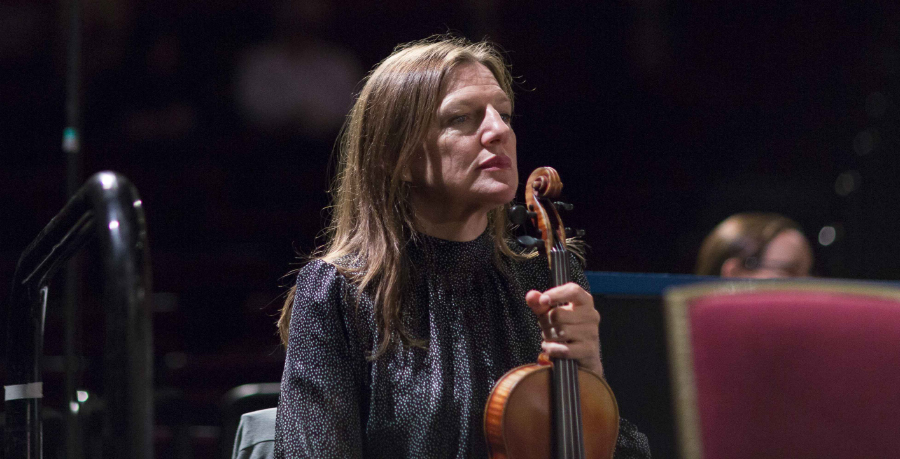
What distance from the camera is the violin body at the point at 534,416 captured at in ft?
4.00

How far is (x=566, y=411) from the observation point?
125 centimetres

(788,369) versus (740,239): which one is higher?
(740,239)

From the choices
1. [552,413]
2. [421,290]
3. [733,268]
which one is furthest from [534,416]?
[733,268]

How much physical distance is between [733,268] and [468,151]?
1.16m

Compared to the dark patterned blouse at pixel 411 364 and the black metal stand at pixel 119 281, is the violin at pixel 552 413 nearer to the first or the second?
the dark patterned blouse at pixel 411 364

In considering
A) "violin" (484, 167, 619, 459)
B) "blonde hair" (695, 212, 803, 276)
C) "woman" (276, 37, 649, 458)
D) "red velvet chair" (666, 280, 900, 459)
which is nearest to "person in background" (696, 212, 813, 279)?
"blonde hair" (695, 212, 803, 276)

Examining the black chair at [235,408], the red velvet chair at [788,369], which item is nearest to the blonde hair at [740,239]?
the black chair at [235,408]

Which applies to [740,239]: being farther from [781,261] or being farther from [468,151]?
[468,151]

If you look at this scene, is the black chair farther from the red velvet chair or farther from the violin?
the red velvet chair

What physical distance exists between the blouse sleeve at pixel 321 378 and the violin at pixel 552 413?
21 cm

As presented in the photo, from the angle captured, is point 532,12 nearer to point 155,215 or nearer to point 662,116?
point 662,116

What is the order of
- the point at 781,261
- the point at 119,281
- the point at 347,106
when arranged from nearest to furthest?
the point at 119,281
the point at 781,261
the point at 347,106

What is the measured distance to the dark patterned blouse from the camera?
4.15 feet

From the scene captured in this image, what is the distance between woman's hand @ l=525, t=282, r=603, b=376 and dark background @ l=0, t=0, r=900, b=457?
199 centimetres
